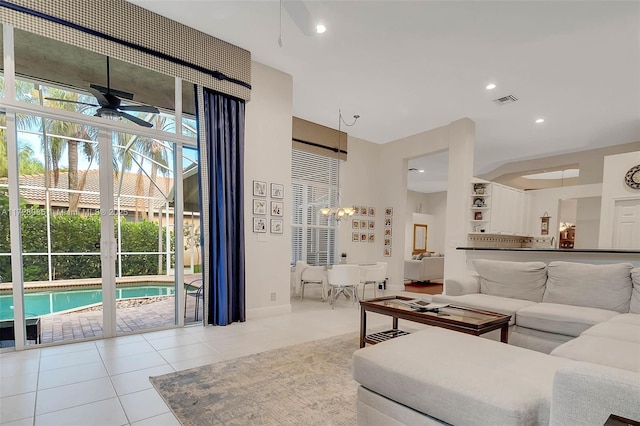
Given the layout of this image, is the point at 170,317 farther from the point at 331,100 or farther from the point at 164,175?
the point at 331,100

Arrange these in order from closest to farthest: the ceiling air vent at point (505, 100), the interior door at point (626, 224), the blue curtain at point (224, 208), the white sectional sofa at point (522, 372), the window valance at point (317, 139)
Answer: the white sectional sofa at point (522, 372)
the blue curtain at point (224, 208)
the ceiling air vent at point (505, 100)
the interior door at point (626, 224)
the window valance at point (317, 139)

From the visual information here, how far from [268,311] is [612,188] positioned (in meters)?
6.46

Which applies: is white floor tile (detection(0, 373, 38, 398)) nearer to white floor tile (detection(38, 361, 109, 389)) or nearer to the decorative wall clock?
white floor tile (detection(38, 361, 109, 389))

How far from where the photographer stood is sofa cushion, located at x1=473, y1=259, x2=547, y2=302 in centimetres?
355

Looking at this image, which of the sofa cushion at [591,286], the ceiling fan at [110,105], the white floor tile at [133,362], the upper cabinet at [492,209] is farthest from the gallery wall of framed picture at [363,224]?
the white floor tile at [133,362]

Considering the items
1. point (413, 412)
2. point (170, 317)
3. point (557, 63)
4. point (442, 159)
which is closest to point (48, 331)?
point (170, 317)

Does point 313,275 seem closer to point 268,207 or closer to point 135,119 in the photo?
point 268,207

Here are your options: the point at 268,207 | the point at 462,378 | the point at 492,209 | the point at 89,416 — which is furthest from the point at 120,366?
the point at 492,209

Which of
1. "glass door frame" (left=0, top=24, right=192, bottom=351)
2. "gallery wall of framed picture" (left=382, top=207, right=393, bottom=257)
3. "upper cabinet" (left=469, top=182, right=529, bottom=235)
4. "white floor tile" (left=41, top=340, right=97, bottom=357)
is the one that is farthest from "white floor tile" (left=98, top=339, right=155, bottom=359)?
"upper cabinet" (left=469, top=182, right=529, bottom=235)

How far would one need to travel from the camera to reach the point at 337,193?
22.6ft

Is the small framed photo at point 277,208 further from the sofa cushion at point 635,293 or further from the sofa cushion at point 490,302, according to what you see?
the sofa cushion at point 635,293

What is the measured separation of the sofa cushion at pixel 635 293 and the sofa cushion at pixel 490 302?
0.77 m

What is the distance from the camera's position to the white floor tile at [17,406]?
1.93m

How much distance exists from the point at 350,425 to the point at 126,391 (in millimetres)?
1591
